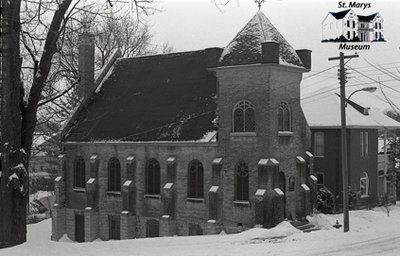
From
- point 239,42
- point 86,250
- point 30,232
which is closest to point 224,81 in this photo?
point 239,42

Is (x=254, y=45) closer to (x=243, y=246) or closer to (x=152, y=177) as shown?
(x=152, y=177)

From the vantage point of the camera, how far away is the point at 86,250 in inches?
682

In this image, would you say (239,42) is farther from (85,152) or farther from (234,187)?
(85,152)

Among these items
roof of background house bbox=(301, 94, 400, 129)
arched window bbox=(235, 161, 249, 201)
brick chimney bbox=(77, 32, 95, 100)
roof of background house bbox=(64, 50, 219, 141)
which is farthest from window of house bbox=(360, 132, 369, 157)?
brick chimney bbox=(77, 32, 95, 100)

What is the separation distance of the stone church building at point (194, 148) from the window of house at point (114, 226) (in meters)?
0.08

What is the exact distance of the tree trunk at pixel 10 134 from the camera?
16.9m

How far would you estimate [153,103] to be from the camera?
3381cm

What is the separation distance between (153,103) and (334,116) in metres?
14.7

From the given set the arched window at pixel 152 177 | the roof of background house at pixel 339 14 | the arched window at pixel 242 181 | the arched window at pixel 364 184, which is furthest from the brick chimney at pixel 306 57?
the arched window at pixel 364 184

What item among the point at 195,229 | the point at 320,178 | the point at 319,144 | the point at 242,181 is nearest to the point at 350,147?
the point at 319,144

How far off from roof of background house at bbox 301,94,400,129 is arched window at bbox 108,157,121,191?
600 inches

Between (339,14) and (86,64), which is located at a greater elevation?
(339,14)

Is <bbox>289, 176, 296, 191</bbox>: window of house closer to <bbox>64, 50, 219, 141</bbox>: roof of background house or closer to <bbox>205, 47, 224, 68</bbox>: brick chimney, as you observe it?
<bbox>64, 50, 219, 141</bbox>: roof of background house

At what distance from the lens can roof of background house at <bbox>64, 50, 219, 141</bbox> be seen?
101 feet
